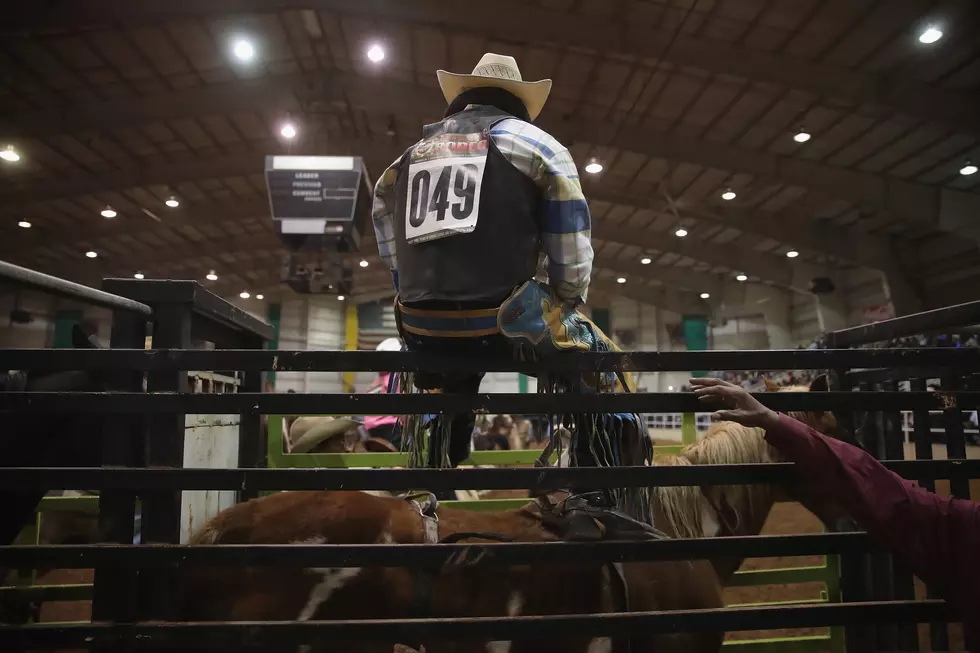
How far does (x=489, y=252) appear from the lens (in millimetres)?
1609

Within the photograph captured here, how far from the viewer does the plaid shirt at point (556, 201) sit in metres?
1.67

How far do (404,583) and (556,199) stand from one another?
3.77 ft

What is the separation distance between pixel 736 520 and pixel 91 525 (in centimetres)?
498

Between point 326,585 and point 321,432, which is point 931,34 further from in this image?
point 326,585

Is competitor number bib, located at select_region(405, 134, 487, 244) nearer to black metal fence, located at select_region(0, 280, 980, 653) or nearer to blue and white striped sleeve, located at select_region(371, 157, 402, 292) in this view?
blue and white striped sleeve, located at select_region(371, 157, 402, 292)

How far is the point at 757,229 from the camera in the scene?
13.7 meters

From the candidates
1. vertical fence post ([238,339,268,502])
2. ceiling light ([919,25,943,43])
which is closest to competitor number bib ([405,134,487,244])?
vertical fence post ([238,339,268,502])

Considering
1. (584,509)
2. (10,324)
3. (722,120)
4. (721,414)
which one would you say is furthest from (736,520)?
(10,324)

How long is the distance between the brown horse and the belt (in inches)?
21.9

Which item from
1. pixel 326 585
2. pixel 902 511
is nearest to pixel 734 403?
pixel 902 511

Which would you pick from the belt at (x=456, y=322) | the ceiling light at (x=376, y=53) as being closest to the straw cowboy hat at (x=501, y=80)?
the belt at (x=456, y=322)

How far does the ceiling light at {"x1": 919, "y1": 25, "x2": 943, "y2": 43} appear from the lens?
6.90 m

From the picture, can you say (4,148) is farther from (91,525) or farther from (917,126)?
(917,126)

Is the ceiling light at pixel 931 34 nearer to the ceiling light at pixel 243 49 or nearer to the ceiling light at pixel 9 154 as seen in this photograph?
the ceiling light at pixel 243 49
